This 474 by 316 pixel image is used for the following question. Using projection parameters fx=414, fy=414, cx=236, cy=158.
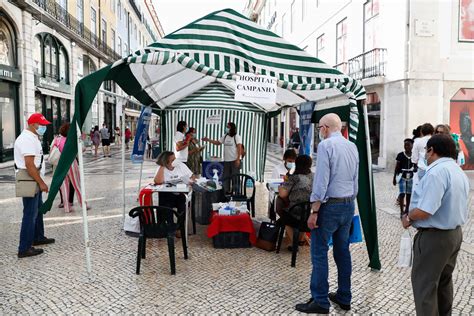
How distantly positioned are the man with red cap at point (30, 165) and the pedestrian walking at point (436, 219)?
423 centimetres

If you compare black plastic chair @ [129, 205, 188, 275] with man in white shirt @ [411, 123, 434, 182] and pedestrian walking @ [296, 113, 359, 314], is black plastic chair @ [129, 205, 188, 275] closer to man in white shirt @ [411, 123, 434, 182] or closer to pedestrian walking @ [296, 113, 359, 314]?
pedestrian walking @ [296, 113, 359, 314]

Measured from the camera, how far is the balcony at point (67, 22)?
18500mm

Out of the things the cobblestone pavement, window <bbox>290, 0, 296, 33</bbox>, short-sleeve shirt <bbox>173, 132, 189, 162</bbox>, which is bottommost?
the cobblestone pavement

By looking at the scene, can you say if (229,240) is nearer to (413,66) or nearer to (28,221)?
(28,221)

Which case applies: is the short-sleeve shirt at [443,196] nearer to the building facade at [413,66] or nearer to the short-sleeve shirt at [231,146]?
the short-sleeve shirt at [231,146]

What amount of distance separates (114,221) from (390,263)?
459cm

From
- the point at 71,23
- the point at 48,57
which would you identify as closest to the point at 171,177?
the point at 48,57

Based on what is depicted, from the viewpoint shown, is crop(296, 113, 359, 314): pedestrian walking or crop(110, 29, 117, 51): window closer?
crop(296, 113, 359, 314): pedestrian walking

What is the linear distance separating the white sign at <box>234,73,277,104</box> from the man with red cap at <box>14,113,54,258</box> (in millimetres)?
2531

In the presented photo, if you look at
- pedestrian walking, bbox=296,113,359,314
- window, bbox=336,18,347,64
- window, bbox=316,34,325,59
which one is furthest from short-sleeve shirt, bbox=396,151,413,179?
window, bbox=316,34,325,59

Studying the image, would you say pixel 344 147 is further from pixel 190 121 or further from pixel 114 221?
pixel 190 121

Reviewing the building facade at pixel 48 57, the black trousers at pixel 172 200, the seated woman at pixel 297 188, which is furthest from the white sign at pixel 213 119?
the seated woman at pixel 297 188

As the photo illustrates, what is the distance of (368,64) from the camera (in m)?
16.5

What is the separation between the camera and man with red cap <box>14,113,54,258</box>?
16.5ft
